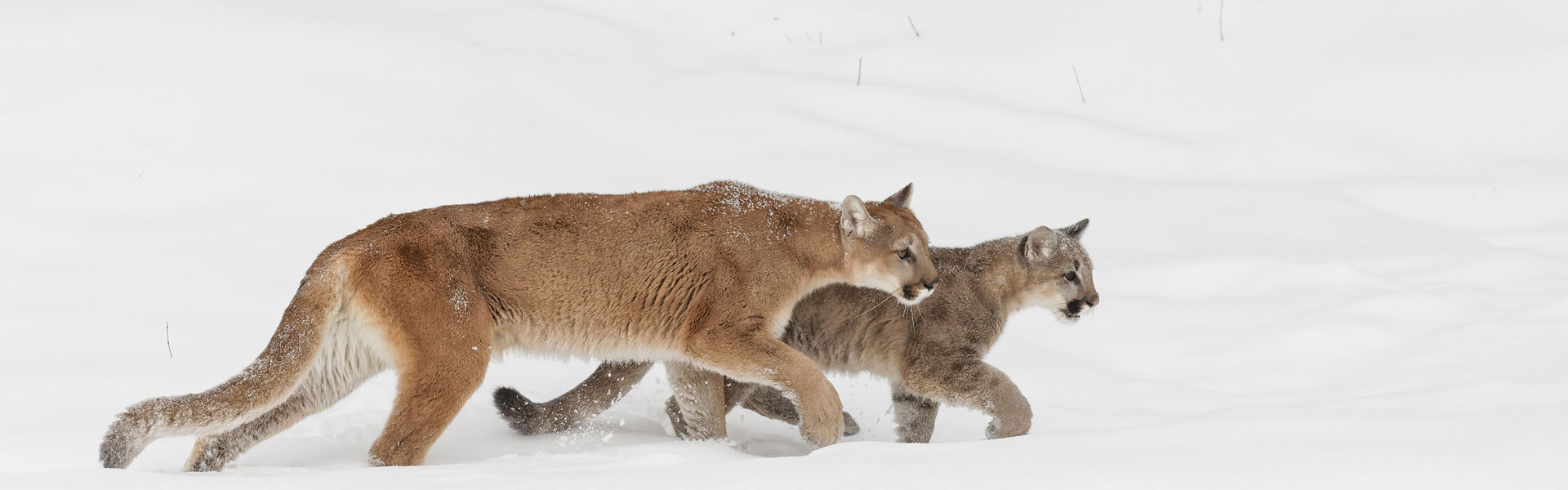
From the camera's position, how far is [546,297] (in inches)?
242

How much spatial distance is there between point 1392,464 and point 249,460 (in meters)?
4.53

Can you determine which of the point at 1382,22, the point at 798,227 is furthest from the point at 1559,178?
the point at 798,227

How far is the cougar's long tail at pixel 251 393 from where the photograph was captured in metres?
5.13

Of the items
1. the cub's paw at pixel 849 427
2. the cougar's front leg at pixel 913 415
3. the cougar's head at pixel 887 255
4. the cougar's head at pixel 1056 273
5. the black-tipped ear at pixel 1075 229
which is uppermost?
the black-tipped ear at pixel 1075 229

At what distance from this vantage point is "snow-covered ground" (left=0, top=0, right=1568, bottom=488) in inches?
195

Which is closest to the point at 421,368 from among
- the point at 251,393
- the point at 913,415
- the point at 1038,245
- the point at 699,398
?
the point at 251,393

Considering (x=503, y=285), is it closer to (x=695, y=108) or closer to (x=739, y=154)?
(x=739, y=154)

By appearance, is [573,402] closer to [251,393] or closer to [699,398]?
[699,398]

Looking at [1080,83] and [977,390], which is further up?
[1080,83]

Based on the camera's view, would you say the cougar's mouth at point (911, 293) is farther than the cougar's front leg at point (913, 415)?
No

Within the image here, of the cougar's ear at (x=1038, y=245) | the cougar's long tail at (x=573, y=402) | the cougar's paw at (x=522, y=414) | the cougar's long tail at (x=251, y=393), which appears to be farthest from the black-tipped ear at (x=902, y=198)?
the cougar's long tail at (x=251, y=393)

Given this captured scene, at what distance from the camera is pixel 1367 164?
1202 cm

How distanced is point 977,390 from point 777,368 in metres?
1.12

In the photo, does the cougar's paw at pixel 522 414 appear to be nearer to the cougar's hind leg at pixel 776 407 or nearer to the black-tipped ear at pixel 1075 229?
the cougar's hind leg at pixel 776 407
